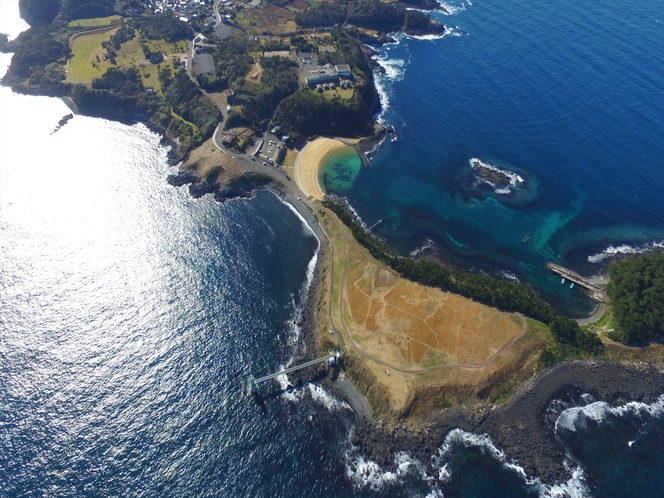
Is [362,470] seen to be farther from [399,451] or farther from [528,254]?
[528,254]

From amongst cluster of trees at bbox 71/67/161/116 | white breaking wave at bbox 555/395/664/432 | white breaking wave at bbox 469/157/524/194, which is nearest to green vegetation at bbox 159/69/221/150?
cluster of trees at bbox 71/67/161/116

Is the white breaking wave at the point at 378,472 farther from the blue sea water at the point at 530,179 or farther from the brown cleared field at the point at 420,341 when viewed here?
the blue sea water at the point at 530,179

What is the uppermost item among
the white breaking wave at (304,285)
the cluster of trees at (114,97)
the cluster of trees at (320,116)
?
the cluster of trees at (320,116)

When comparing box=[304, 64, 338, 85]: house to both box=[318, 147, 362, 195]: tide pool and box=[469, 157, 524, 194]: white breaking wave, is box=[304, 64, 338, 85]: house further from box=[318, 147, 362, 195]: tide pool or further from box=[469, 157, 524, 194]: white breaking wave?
box=[469, 157, 524, 194]: white breaking wave

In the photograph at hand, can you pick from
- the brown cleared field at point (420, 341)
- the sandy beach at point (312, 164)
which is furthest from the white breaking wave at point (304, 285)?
the sandy beach at point (312, 164)

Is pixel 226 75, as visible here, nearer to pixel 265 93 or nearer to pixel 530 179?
pixel 265 93
